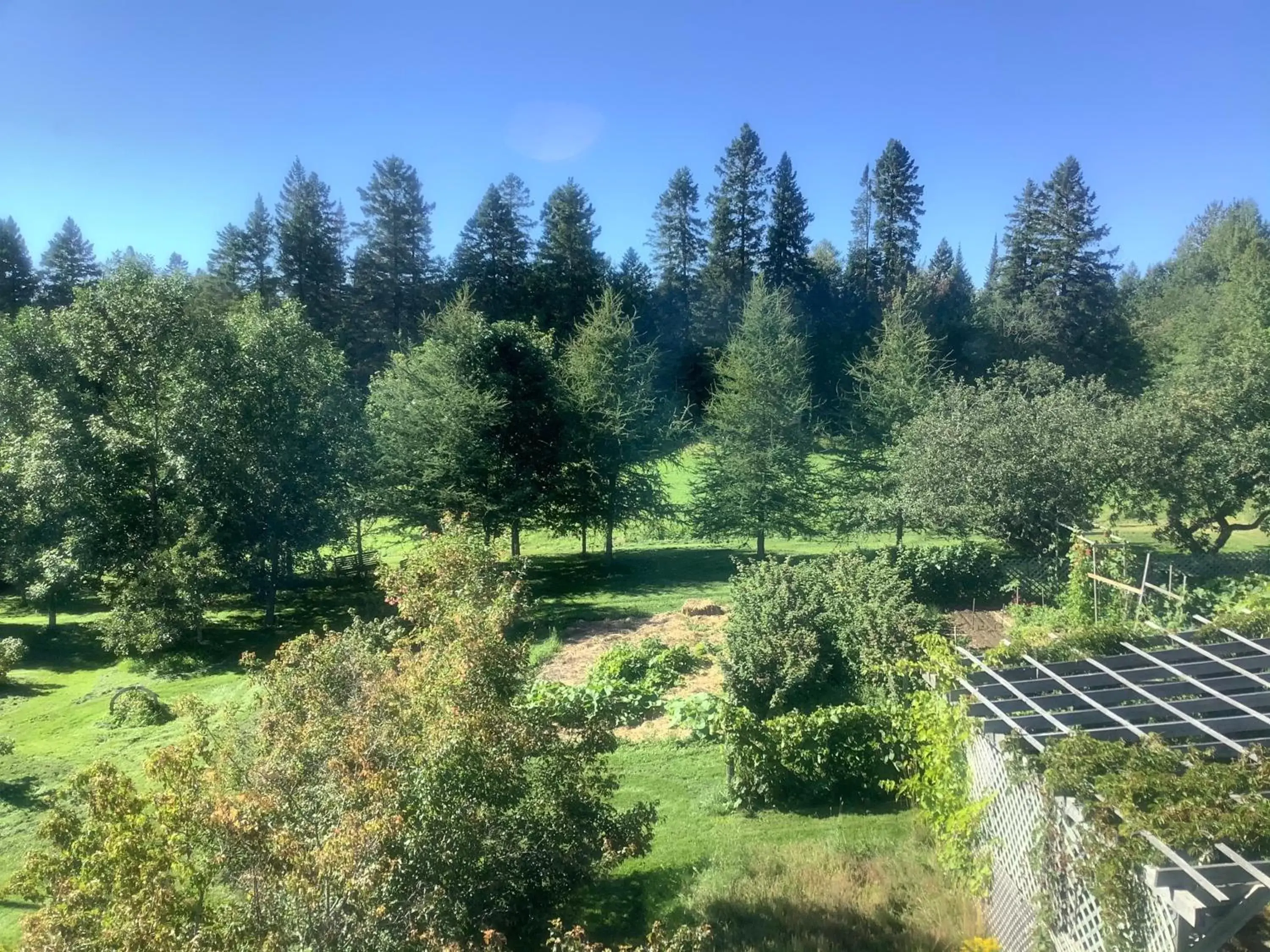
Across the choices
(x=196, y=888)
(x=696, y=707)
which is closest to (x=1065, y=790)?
(x=196, y=888)

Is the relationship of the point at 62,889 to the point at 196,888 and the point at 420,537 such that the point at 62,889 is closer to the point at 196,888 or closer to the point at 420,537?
the point at 196,888

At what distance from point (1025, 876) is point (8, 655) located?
20279mm

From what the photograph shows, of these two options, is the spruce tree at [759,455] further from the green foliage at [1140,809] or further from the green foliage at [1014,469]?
the green foliage at [1140,809]

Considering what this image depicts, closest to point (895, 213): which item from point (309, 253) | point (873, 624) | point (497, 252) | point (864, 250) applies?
point (864, 250)

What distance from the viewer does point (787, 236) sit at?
5222 centimetres

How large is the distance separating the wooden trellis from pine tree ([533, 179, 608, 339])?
4073cm

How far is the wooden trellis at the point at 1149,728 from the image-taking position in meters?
4.17

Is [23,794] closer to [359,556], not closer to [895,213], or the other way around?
[359,556]

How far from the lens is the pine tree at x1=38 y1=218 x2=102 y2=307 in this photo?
46.7m

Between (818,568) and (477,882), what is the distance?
1036cm

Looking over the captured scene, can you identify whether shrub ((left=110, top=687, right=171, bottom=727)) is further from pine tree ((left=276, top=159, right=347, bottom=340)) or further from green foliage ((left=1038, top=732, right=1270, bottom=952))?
pine tree ((left=276, top=159, right=347, bottom=340))

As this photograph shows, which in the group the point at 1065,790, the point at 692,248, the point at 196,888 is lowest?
the point at 196,888

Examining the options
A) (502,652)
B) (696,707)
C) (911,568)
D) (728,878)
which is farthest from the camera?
(911,568)

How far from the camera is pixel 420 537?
22641 millimetres
